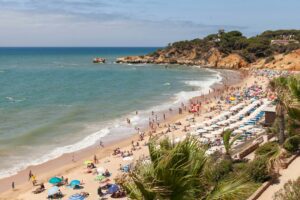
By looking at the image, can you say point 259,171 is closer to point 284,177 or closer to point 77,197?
point 284,177

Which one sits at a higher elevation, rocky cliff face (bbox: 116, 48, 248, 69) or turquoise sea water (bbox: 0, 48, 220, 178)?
rocky cliff face (bbox: 116, 48, 248, 69)

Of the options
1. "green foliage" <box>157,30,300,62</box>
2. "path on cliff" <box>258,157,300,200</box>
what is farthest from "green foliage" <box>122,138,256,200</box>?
"green foliage" <box>157,30,300,62</box>

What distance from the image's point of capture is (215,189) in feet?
15.4

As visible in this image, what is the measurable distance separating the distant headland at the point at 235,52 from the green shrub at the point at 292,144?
180 feet

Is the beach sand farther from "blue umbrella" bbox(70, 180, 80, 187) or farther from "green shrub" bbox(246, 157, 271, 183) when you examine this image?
"green shrub" bbox(246, 157, 271, 183)

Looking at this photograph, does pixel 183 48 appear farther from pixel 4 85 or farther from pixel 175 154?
pixel 175 154

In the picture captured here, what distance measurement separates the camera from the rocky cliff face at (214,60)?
71.6 metres

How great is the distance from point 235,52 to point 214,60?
5.33m

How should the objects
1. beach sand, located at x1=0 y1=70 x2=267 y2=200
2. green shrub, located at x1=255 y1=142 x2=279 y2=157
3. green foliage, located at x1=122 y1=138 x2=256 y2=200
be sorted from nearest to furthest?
green foliage, located at x1=122 y1=138 x2=256 y2=200
green shrub, located at x1=255 y1=142 x2=279 y2=157
beach sand, located at x1=0 y1=70 x2=267 y2=200

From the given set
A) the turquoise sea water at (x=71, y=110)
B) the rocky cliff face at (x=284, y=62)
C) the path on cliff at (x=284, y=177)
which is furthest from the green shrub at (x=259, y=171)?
the rocky cliff face at (x=284, y=62)

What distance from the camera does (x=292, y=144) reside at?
15.7 m

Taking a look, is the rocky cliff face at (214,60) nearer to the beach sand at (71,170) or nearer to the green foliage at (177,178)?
the beach sand at (71,170)

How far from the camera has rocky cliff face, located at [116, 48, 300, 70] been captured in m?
71.6

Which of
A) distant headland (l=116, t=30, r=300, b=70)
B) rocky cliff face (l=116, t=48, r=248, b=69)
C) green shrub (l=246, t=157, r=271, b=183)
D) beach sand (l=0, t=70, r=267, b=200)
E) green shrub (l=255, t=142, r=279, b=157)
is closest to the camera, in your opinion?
green shrub (l=246, t=157, r=271, b=183)
